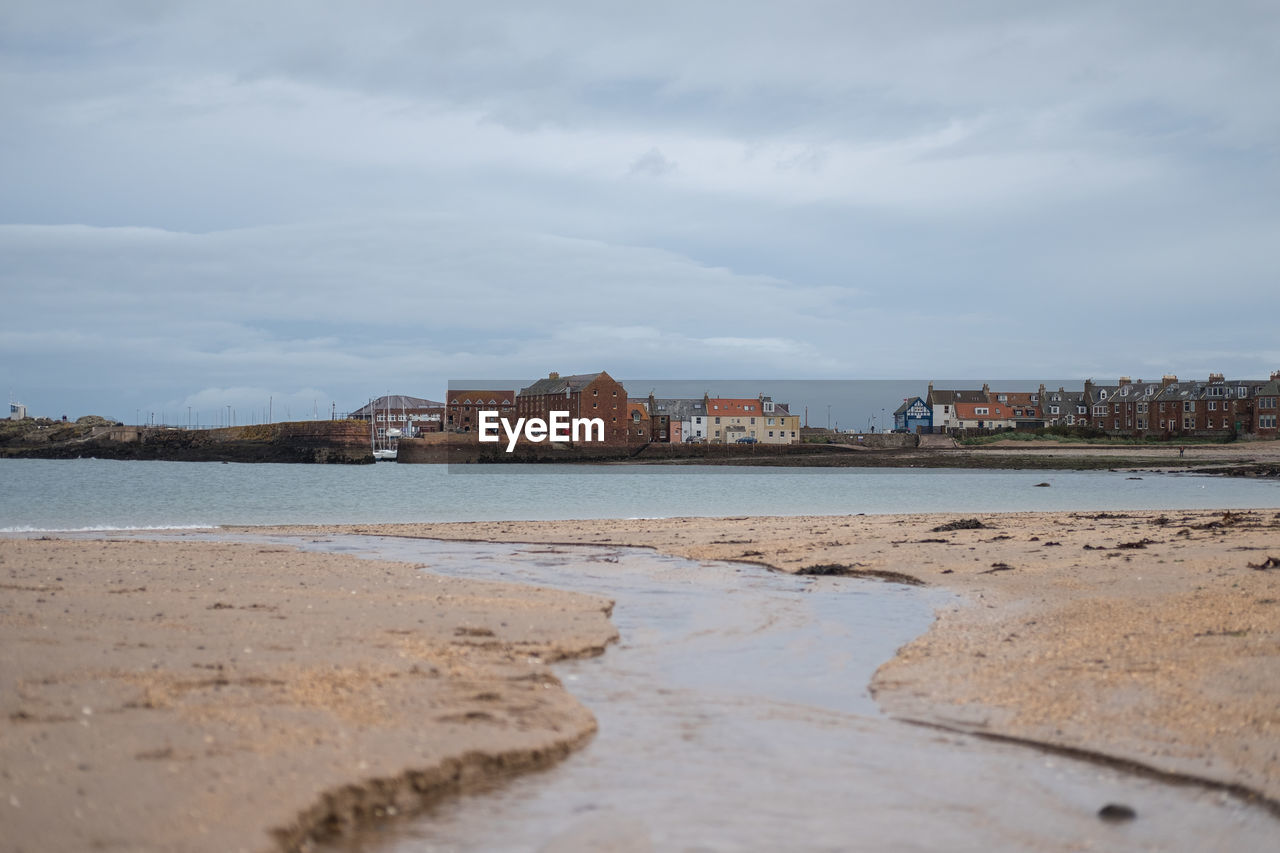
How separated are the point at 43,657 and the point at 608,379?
11778cm

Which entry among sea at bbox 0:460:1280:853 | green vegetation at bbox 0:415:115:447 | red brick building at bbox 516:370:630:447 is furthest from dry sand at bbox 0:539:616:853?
green vegetation at bbox 0:415:115:447

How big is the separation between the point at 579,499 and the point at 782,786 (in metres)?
51.4

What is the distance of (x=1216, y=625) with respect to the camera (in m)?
11.7

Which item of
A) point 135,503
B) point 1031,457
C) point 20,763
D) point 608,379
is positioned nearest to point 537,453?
point 608,379

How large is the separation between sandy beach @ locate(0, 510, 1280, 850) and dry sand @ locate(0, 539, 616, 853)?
3 cm

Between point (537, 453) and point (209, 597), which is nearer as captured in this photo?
point (209, 597)

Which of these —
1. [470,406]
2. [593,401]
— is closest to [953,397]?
[593,401]

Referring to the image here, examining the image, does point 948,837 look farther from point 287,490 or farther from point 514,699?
point 287,490

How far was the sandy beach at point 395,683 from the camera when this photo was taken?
6344mm

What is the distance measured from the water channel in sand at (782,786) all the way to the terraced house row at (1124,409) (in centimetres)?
12618

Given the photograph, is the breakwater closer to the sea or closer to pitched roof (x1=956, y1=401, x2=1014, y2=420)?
pitched roof (x1=956, y1=401, x2=1014, y2=420)

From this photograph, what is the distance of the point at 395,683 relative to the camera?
9.10m

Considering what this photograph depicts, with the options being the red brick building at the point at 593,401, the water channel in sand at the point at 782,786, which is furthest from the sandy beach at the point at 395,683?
the red brick building at the point at 593,401

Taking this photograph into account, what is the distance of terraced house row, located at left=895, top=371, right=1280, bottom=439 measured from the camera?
393 feet
